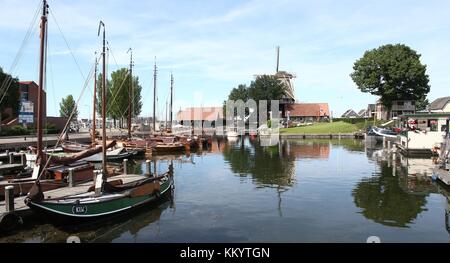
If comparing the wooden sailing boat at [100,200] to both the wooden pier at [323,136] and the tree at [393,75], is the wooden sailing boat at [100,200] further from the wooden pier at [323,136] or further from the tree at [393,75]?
the tree at [393,75]

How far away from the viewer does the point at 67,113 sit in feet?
435

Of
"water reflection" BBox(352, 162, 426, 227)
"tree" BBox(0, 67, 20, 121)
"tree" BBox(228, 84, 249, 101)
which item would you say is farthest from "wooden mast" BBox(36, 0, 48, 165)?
"tree" BBox(228, 84, 249, 101)

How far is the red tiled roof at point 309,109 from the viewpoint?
14500 centimetres

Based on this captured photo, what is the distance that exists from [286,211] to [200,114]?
124 meters

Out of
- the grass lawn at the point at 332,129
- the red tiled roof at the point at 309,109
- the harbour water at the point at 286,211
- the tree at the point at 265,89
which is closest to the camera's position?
the harbour water at the point at 286,211

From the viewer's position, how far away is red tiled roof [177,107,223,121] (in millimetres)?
143750

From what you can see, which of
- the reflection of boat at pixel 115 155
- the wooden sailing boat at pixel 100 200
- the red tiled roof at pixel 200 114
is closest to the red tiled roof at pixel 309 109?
the red tiled roof at pixel 200 114

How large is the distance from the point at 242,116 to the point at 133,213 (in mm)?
116861

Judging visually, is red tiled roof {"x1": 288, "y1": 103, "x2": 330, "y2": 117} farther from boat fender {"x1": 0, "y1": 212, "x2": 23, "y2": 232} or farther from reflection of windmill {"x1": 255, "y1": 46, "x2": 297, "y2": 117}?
boat fender {"x1": 0, "y1": 212, "x2": 23, "y2": 232}

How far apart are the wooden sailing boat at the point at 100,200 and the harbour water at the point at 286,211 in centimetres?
66

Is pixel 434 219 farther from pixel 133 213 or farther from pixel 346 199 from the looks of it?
pixel 133 213

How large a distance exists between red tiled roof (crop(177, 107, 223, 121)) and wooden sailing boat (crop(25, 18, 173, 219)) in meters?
117

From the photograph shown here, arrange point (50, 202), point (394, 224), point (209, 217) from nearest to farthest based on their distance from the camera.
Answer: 1. point (50, 202)
2. point (394, 224)
3. point (209, 217)
